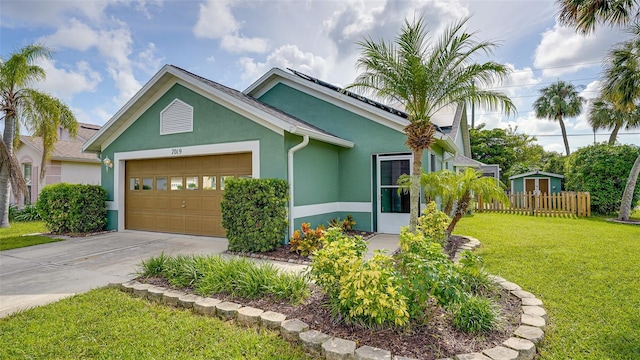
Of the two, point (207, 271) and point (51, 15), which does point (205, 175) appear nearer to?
point (207, 271)

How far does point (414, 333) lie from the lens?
3414mm

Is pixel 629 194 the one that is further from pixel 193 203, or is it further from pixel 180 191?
pixel 180 191

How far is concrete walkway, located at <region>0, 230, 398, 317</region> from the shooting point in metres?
5.02

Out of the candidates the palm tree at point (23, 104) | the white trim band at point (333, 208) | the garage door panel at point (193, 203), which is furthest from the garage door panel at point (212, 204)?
the palm tree at point (23, 104)

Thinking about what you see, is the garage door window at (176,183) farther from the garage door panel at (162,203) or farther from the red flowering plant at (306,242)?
the red flowering plant at (306,242)

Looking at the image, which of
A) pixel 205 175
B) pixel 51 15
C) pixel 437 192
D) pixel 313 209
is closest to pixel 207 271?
pixel 313 209

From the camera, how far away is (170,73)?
9.17 meters

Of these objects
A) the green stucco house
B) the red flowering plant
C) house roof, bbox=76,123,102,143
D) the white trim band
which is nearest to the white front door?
the green stucco house

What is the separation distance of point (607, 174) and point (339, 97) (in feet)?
47.7

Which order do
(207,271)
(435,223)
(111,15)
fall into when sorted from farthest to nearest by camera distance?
(111,15), (435,223), (207,271)

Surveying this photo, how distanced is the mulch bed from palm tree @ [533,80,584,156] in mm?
32504

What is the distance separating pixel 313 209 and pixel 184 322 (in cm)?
536

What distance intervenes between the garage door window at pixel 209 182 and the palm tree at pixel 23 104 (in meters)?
8.06

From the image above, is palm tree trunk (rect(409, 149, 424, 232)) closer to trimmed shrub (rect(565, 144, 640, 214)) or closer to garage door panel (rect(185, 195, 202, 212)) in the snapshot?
garage door panel (rect(185, 195, 202, 212))
